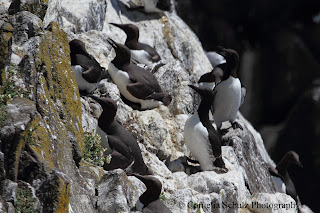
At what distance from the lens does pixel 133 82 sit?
9609mm

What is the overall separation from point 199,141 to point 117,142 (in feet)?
5.39

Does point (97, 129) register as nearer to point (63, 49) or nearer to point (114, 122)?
point (114, 122)

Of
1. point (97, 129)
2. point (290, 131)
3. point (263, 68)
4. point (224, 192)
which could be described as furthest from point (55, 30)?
point (263, 68)

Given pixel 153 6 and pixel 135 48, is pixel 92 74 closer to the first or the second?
pixel 135 48

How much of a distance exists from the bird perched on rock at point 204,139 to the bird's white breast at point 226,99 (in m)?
1.03

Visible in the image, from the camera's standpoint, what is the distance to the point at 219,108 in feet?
33.3

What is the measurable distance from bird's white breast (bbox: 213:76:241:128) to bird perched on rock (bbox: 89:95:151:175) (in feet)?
8.75

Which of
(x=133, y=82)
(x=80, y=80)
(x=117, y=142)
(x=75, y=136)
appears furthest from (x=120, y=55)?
(x=75, y=136)

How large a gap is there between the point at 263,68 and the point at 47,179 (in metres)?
17.8

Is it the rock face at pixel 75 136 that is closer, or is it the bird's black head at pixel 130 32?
the rock face at pixel 75 136

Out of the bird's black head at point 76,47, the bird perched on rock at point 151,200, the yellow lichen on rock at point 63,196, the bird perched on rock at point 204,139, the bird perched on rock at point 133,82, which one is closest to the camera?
the yellow lichen on rock at point 63,196

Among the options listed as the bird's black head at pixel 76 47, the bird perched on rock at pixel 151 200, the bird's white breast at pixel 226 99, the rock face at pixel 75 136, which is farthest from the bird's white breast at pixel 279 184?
the bird perched on rock at pixel 151 200

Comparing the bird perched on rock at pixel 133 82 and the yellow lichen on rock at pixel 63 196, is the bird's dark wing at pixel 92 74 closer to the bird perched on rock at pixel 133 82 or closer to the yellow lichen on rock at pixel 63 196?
the bird perched on rock at pixel 133 82

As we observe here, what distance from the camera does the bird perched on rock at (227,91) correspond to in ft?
32.7
